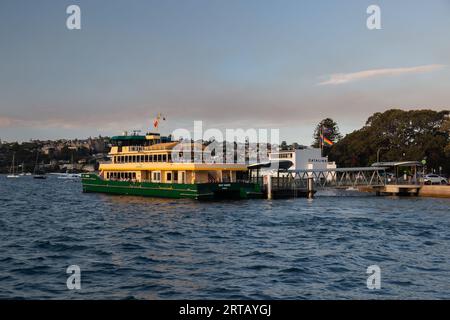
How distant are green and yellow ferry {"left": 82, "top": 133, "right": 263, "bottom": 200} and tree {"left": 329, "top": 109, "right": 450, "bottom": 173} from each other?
51.0 metres

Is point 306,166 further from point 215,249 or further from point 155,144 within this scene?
point 215,249

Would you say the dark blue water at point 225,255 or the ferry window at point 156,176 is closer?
the dark blue water at point 225,255

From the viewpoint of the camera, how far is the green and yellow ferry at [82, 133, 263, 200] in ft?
164

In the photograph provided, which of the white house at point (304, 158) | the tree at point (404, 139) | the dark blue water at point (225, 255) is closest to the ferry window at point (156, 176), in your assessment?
the dark blue water at point (225, 255)

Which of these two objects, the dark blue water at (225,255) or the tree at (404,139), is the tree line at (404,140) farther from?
the dark blue water at (225,255)

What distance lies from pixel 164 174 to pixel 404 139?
6288cm

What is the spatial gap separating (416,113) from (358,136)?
15.4 meters

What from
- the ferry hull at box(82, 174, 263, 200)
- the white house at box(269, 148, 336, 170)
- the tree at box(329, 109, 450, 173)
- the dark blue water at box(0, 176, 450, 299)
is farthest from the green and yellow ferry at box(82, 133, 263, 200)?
the tree at box(329, 109, 450, 173)

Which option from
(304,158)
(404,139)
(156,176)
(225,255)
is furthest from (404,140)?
(225,255)

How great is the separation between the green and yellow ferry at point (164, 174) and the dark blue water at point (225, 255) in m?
12.2

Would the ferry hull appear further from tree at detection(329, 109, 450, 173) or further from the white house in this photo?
tree at detection(329, 109, 450, 173)

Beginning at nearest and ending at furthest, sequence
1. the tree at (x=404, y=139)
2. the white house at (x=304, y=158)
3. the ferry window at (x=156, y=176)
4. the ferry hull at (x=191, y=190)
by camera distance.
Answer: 1. the ferry hull at (x=191, y=190)
2. the ferry window at (x=156, y=176)
3. the tree at (x=404, y=139)
4. the white house at (x=304, y=158)

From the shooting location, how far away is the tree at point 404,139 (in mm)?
91125
